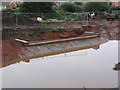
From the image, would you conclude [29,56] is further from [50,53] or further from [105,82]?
[105,82]

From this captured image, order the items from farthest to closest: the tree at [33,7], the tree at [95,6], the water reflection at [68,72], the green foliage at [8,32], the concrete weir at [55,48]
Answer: the tree at [95,6], the tree at [33,7], the green foliage at [8,32], the concrete weir at [55,48], the water reflection at [68,72]

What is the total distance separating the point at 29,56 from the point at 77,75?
489 cm

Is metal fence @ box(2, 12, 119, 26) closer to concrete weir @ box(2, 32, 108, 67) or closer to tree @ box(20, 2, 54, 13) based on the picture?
tree @ box(20, 2, 54, 13)

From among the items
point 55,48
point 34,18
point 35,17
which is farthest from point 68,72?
point 35,17

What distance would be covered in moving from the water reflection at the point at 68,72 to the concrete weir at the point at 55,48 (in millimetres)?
672

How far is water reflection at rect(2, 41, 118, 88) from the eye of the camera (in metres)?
10.1

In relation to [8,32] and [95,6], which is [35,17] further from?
[95,6]

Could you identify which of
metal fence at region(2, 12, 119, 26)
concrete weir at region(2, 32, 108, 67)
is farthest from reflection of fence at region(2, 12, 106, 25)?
concrete weir at region(2, 32, 108, 67)

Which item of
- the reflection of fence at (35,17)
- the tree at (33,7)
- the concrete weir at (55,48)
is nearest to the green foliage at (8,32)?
the concrete weir at (55,48)

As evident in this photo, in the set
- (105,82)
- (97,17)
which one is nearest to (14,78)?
(105,82)

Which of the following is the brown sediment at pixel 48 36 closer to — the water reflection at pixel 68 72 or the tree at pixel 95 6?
the water reflection at pixel 68 72

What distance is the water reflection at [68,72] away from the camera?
10.1 metres

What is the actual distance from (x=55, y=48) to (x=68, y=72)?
529 centimetres

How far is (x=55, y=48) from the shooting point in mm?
16938
